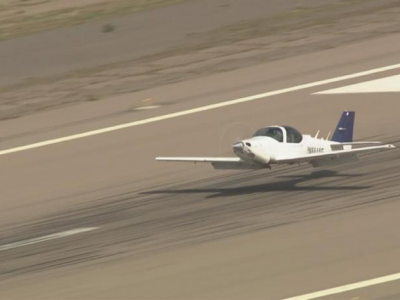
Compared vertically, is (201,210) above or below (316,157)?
below

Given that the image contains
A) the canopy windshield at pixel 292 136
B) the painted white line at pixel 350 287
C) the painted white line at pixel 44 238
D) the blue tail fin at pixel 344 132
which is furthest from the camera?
the blue tail fin at pixel 344 132

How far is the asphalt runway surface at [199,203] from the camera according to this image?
856 inches

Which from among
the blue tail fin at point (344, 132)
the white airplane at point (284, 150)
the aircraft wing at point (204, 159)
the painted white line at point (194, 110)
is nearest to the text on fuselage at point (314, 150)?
the white airplane at point (284, 150)

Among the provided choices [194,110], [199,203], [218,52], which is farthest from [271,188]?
[218,52]

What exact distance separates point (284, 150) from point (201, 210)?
7.55 ft

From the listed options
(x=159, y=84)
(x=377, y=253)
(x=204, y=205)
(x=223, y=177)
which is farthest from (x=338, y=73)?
(x=377, y=253)

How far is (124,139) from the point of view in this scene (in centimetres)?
3434

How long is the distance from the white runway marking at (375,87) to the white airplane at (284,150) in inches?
352

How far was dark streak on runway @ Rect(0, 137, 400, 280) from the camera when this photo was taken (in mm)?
24328

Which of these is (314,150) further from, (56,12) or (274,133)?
(56,12)

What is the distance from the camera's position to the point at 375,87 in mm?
36344

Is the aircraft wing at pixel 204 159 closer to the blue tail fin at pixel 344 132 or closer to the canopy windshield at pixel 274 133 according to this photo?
the canopy windshield at pixel 274 133

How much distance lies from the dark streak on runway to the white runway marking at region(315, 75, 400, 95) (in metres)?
7.09

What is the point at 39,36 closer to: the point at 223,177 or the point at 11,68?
the point at 11,68
